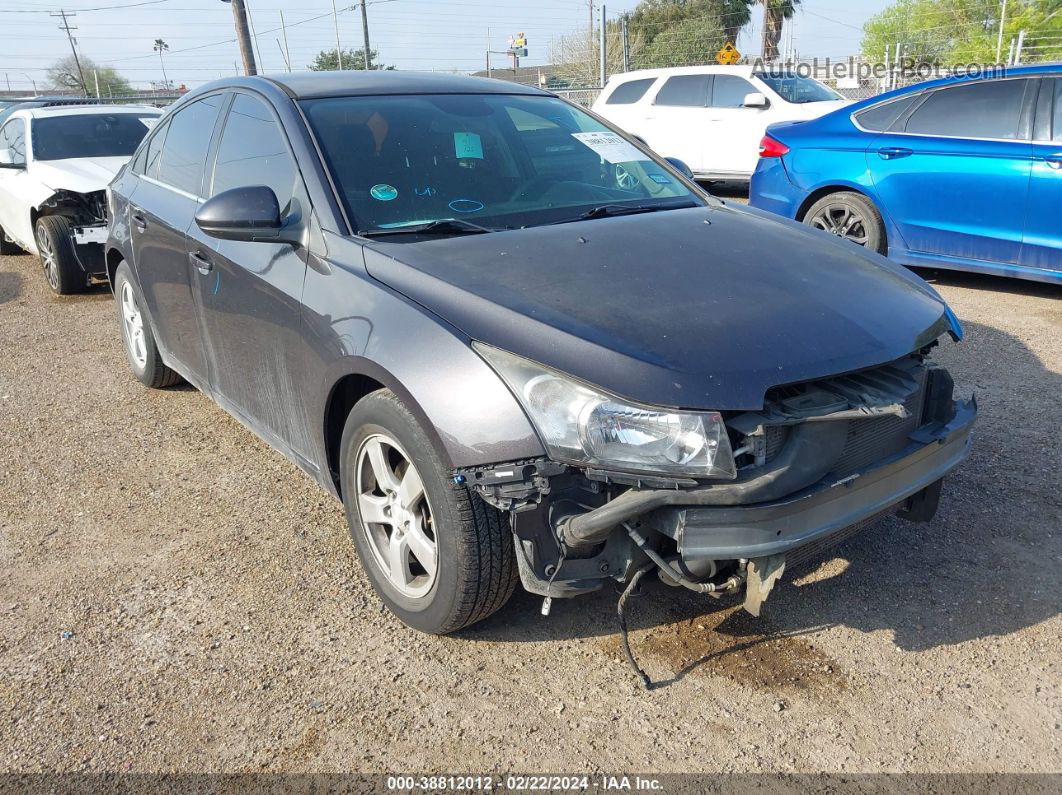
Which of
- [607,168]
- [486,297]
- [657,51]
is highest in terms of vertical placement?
[657,51]

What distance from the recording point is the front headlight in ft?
7.35

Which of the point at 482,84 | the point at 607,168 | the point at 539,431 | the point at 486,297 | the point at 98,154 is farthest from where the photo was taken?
the point at 98,154

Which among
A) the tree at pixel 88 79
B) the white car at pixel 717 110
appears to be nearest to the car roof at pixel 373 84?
the white car at pixel 717 110

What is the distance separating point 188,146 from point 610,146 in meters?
1.99

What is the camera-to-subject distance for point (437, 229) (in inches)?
121

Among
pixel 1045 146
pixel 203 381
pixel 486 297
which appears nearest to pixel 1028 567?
pixel 486 297

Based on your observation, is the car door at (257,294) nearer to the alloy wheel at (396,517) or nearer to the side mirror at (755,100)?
the alloy wheel at (396,517)

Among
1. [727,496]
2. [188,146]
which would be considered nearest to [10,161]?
[188,146]

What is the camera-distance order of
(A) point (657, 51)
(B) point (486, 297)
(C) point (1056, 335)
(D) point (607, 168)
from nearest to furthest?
1. (B) point (486, 297)
2. (D) point (607, 168)
3. (C) point (1056, 335)
4. (A) point (657, 51)

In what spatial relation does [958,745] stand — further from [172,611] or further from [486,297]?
[172,611]

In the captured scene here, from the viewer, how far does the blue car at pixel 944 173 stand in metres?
6.07

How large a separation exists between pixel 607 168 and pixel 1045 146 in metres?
3.91

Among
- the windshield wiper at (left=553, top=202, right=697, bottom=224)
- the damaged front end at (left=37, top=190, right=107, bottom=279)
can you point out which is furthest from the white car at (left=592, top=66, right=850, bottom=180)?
the windshield wiper at (left=553, top=202, right=697, bottom=224)

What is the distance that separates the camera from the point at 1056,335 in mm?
5668
